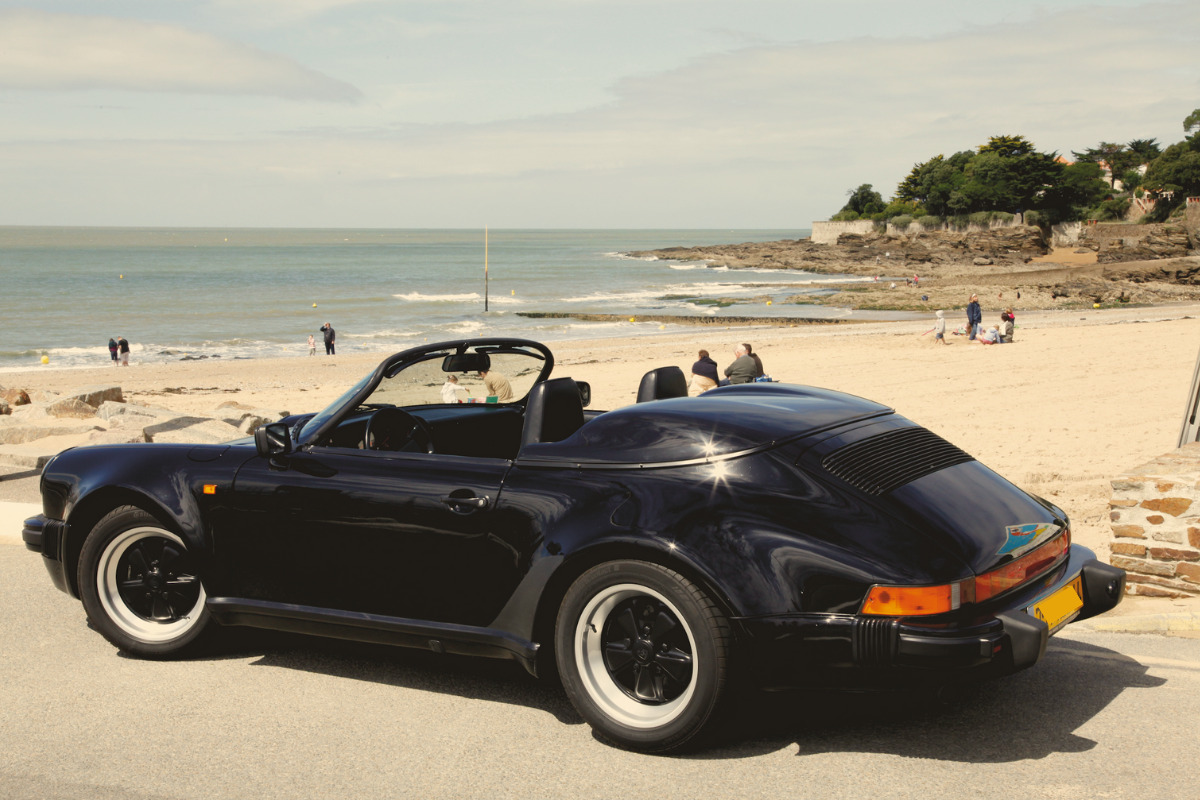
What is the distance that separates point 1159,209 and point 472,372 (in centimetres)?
10925

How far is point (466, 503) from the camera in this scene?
3840mm

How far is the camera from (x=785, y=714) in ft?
12.6

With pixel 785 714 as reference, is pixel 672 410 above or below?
above

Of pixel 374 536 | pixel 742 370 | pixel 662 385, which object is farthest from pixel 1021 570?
pixel 742 370

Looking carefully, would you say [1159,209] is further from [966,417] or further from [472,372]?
[472,372]

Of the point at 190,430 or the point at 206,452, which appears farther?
the point at 190,430

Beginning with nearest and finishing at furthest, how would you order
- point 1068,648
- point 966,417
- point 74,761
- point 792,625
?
point 792,625 < point 74,761 < point 1068,648 < point 966,417

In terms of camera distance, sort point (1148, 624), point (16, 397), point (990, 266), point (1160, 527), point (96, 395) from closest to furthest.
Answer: point (1148, 624) → point (1160, 527) → point (96, 395) → point (16, 397) → point (990, 266)

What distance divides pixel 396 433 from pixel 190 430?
801 centimetres

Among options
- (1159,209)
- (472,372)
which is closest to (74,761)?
(472,372)

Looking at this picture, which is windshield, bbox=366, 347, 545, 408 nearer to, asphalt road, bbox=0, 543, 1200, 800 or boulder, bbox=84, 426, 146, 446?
asphalt road, bbox=0, 543, 1200, 800

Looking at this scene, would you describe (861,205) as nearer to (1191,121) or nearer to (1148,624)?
(1191,121)

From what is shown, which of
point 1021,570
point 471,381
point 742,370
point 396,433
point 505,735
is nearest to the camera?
point 1021,570

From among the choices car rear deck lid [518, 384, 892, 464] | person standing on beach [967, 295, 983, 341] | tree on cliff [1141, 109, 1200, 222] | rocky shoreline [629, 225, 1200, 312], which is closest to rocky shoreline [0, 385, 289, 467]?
car rear deck lid [518, 384, 892, 464]
